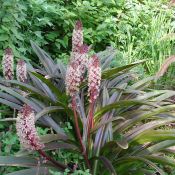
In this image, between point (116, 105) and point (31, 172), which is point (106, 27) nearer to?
point (116, 105)

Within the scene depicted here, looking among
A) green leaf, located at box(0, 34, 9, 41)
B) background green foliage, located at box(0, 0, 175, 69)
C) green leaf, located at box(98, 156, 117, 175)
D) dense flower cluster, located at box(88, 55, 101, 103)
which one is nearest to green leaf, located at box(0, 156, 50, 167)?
green leaf, located at box(98, 156, 117, 175)

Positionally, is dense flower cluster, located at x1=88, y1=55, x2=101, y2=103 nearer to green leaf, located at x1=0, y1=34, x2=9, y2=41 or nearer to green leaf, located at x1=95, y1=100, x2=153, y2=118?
green leaf, located at x1=95, y1=100, x2=153, y2=118

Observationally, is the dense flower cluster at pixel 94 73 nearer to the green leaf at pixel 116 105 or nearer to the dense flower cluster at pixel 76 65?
the dense flower cluster at pixel 76 65

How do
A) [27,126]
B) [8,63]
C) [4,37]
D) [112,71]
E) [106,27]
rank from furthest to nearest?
[106,27], [4,37], [112,71], [8,63], [27,126]

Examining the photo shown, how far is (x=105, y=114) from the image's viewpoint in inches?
121

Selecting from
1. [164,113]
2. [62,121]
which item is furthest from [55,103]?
[164,113]

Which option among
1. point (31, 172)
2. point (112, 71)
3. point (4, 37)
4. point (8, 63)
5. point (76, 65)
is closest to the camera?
point (76, 65)

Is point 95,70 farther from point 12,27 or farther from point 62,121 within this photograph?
point 12,27

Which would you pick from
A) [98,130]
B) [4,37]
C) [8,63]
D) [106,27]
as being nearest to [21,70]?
[8,63]

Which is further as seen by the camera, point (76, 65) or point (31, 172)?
point (31, 172)

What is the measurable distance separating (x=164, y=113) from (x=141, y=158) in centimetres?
69

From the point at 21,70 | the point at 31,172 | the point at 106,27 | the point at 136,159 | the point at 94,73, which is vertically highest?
the point at 106,27

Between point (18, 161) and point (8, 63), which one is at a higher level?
point (8, 63)

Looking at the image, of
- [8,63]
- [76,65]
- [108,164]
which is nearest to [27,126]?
[76,65]
